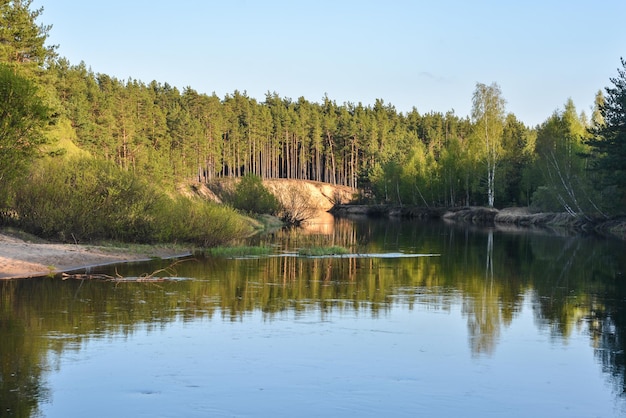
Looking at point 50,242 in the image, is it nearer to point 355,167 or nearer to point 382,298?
point 382,298

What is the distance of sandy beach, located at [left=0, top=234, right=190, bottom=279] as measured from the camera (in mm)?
30516

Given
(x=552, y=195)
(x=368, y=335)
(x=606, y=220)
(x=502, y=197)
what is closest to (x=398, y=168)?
(x=502, y=197)

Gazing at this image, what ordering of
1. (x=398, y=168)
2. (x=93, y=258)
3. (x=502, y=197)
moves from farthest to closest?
(x=398, y=168)
(x=502, y=197)
(x=93, y=258)

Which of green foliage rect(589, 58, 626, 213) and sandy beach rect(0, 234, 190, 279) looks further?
A: green foliage rect(589, 58, 626, 213)

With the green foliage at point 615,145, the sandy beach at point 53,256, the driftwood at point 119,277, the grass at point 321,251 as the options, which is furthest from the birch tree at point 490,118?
the driftwood at point 119,277

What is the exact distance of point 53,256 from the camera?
3381cm

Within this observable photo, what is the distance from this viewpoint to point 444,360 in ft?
55.9

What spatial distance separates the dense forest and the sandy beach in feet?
18.4

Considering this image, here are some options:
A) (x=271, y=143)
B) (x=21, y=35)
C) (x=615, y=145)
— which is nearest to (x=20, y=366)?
(x=21, y=35)

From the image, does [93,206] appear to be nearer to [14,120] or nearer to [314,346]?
[14,120]

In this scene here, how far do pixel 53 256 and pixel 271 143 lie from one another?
133m

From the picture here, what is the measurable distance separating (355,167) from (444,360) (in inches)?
6312

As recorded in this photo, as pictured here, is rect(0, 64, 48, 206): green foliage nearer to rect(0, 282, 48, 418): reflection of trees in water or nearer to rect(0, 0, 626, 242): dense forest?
rect(0, 0, 626, 242): dense forest

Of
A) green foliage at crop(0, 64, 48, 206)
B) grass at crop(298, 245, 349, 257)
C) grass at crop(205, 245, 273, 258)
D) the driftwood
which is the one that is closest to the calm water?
the driftwood
